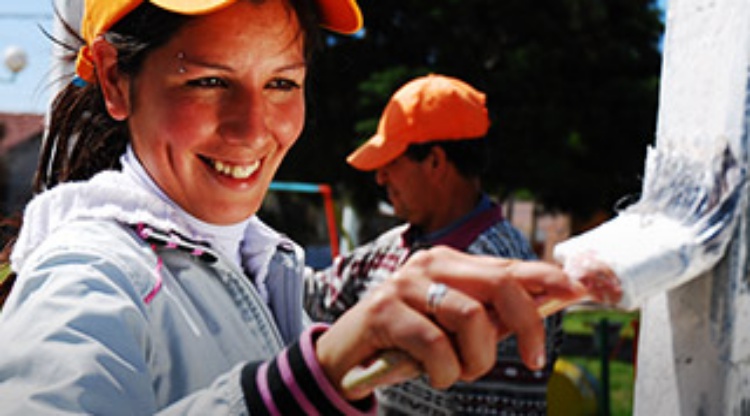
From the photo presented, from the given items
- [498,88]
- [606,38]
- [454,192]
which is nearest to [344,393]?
[454,192]

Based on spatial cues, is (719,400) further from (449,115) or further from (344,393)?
(449,115)

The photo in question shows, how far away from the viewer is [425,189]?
2.77m

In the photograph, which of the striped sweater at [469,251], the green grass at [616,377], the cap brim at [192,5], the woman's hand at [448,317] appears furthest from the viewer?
the green grass at [616,377]

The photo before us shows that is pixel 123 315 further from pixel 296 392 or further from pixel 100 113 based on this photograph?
pixel 100 113

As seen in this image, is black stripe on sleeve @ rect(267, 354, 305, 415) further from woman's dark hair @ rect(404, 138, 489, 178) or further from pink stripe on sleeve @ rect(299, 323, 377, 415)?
woman's dark hair @ rect(404, 138, 489, 178)

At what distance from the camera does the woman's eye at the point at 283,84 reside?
134 cm

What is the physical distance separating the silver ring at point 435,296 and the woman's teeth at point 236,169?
62 cm

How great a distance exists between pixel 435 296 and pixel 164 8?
0.70 m

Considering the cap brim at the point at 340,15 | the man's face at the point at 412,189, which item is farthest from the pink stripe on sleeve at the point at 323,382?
the man's face at the point at 412,189

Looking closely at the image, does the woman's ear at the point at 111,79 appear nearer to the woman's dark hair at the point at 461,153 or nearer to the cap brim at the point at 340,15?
the cap brim at the point at 340,15

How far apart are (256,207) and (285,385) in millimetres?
622

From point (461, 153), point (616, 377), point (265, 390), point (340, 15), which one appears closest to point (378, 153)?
point (461, 153)

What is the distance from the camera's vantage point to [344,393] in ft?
2.68

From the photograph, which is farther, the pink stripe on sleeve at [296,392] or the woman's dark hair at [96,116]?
the woman's dark hair at [96,116]
